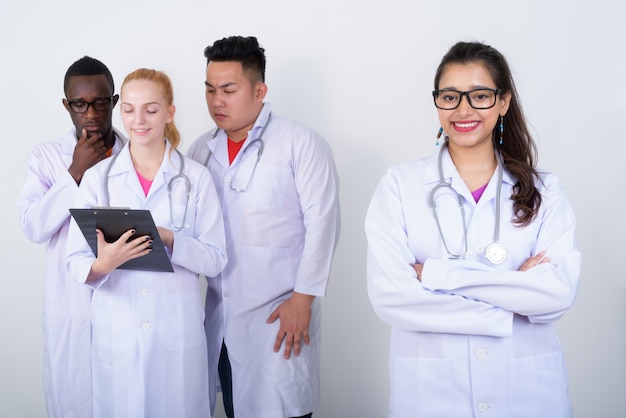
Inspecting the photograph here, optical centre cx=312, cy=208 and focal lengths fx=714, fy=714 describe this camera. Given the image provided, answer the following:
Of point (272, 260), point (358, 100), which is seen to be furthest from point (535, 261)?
point (358, 100)

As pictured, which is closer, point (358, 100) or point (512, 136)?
point (512, 136)

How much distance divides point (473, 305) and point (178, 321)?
1.01 m

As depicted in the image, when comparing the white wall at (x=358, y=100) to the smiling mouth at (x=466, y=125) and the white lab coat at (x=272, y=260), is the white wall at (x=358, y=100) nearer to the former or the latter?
the white lab coat at (x=272, y=260)

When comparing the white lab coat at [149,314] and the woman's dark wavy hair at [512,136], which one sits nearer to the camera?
the woman's dark wavy hair at [512,136]

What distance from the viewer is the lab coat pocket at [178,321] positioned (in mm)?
2373

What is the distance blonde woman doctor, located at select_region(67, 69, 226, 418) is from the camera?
235 centimetres

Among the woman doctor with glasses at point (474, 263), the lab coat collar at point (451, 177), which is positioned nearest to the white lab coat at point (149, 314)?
the woman doctor with glasses at point (474, 263)

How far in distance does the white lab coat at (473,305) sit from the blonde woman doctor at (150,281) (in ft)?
2.23

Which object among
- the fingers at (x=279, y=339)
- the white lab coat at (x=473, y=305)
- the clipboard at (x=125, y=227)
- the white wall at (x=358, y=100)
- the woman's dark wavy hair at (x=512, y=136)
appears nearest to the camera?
the white lab coat at (x=473, y=305)

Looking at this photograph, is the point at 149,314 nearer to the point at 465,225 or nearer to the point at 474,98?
the point at 465,225

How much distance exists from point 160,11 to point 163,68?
28 cm

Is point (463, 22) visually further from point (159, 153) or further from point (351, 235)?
point (159, 153)

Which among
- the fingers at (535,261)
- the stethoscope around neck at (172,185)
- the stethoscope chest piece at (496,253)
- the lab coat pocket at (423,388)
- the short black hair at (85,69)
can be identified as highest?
the short black hair at (85,69)

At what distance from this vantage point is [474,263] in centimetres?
195
